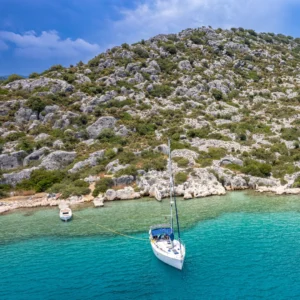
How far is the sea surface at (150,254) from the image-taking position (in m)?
Answer: 24.7

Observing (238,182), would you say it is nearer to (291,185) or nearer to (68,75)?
(291,185)

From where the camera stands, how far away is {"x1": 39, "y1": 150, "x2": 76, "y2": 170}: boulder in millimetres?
64500

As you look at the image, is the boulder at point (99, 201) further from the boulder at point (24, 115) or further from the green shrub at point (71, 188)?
the boulder at point (24, 115)

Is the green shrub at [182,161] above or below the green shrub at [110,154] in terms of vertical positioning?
below

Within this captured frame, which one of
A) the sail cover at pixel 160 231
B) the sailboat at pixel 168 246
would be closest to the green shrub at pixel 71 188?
the sailboat at pixel 168 246

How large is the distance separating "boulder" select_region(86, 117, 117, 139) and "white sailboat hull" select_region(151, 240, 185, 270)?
2119 inches

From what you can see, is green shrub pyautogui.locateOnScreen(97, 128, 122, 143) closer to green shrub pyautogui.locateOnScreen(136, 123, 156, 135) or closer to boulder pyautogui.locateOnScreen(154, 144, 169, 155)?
green shrub pyautogui.locateOnScreen(136, 123, 156, 135)

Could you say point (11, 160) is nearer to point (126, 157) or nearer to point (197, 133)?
point (126, 157)

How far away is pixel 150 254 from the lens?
3116 centimetres

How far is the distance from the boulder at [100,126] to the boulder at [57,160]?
12.7m

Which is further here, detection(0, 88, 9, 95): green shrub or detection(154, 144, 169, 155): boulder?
detection(0, 88, 9, 95): green shrub

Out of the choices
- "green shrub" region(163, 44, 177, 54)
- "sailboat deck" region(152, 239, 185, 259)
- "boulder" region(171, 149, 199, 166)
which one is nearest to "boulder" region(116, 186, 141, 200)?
"boulder" region(171, 149, 199, 166)

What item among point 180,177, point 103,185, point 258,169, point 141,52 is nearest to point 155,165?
point 180,177

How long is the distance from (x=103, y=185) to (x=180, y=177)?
14.7 metres
